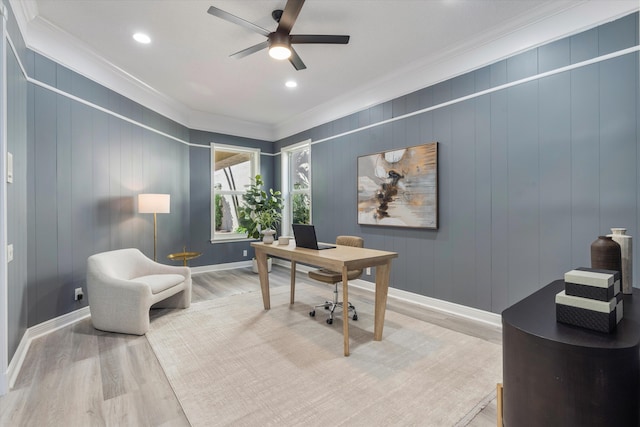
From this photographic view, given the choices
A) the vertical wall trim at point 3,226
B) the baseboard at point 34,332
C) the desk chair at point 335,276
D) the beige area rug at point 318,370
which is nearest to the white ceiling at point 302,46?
the vertical wall trim at point 3,226

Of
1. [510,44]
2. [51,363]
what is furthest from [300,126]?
[51,363]

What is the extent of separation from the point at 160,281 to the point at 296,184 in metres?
3.37

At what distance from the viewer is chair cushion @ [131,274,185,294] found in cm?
303

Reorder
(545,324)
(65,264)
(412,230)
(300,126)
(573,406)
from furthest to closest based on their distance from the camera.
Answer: (300,126) < (412,230) < (65,264) < (545,324) < (573,406)

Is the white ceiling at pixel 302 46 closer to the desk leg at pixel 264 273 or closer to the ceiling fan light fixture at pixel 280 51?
the ceiling fan light fixture at pixel 280 51

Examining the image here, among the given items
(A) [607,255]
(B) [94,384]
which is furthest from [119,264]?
(A) [607,255]

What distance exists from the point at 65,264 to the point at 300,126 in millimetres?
4072

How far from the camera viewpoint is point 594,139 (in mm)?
2355

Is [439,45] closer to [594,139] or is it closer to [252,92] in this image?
[594,139]

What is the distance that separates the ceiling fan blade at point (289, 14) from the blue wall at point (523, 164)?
1.89 metres

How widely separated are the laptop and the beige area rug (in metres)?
0.82

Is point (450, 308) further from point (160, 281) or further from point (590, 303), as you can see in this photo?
point (160, 281)

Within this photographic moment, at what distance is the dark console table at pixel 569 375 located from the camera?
0.89 meters

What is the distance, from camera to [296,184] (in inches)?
236
